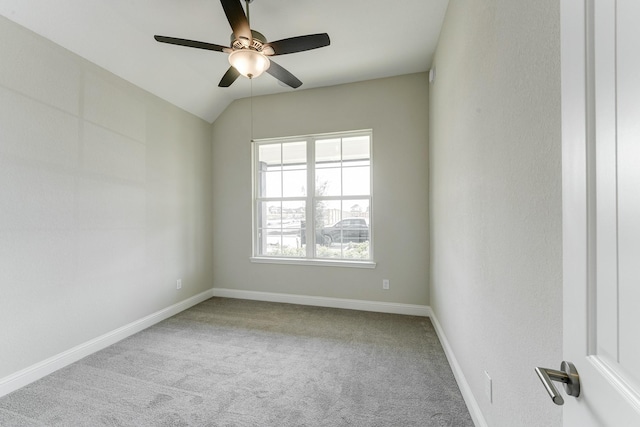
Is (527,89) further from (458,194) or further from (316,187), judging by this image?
(316,187)

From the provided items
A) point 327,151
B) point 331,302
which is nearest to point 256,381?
point 331,302

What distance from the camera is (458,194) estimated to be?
78.7 inches

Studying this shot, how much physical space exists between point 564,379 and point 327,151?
3.38 m

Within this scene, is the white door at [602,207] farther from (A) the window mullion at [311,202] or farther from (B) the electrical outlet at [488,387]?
(A) the window mullion at [311,202]

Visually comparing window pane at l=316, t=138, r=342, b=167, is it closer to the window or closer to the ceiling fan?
the window

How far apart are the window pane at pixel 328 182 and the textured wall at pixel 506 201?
5.61ft

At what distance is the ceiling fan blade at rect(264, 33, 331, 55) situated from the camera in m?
1.85

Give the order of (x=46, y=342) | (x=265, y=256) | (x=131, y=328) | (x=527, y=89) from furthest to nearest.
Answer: (x=265, y=256), (x=131, y=328), (x=46, y=342), (x=527, y=89)

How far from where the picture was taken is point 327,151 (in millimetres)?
3695

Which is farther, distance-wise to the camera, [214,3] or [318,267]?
[318,267]

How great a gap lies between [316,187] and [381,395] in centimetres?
256

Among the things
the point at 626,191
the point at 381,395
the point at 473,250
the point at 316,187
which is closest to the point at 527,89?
the point at 626,191

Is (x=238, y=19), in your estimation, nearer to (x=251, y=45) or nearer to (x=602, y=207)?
(x=251, y=45)

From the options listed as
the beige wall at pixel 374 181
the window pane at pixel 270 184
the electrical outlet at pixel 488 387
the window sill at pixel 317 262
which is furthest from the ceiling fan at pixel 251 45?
the window sill at pixel 317 262
